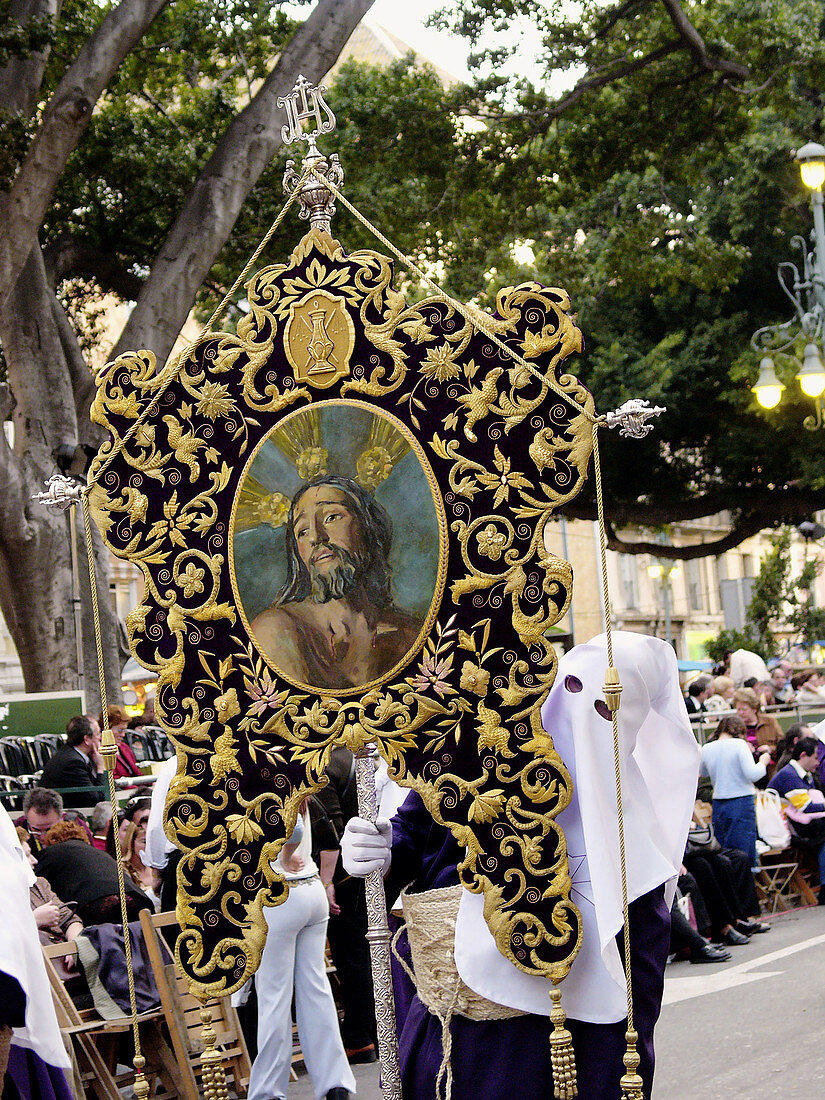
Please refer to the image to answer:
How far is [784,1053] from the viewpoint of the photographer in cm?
765

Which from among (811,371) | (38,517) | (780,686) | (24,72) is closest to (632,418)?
(38,517)

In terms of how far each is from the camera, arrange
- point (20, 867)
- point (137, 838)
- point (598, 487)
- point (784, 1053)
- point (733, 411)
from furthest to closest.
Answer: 1. point (733, 411)
2. point (137, 838)
3. point (784, 1053)
4. point (20, 867)
5. point (598, 487)

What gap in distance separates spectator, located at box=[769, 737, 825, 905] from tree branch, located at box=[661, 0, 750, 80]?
6462 millimetres

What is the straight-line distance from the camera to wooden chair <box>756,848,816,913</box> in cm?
1308

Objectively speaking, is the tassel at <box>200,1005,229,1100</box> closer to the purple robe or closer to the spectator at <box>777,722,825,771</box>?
the purple robe

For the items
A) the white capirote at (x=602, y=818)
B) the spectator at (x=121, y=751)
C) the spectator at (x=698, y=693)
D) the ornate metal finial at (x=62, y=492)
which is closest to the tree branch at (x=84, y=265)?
the spectator at (x=121, y=751)

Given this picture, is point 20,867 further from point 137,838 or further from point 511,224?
point 511,224

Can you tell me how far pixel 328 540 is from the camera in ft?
13.6

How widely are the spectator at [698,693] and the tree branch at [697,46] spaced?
7106 mm

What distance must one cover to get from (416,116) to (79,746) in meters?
7.71

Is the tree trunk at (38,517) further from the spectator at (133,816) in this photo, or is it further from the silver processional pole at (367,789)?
the silver processional pole at (367,789)

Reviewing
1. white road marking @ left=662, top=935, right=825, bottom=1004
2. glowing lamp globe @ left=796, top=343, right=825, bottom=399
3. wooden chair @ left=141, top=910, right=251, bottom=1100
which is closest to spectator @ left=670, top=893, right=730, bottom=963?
white road marking @ left=662, top=935, right=825, bottom=1004

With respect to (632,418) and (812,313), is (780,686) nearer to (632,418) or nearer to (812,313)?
(812,313)

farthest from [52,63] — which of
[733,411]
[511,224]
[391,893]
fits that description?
[391,893]
